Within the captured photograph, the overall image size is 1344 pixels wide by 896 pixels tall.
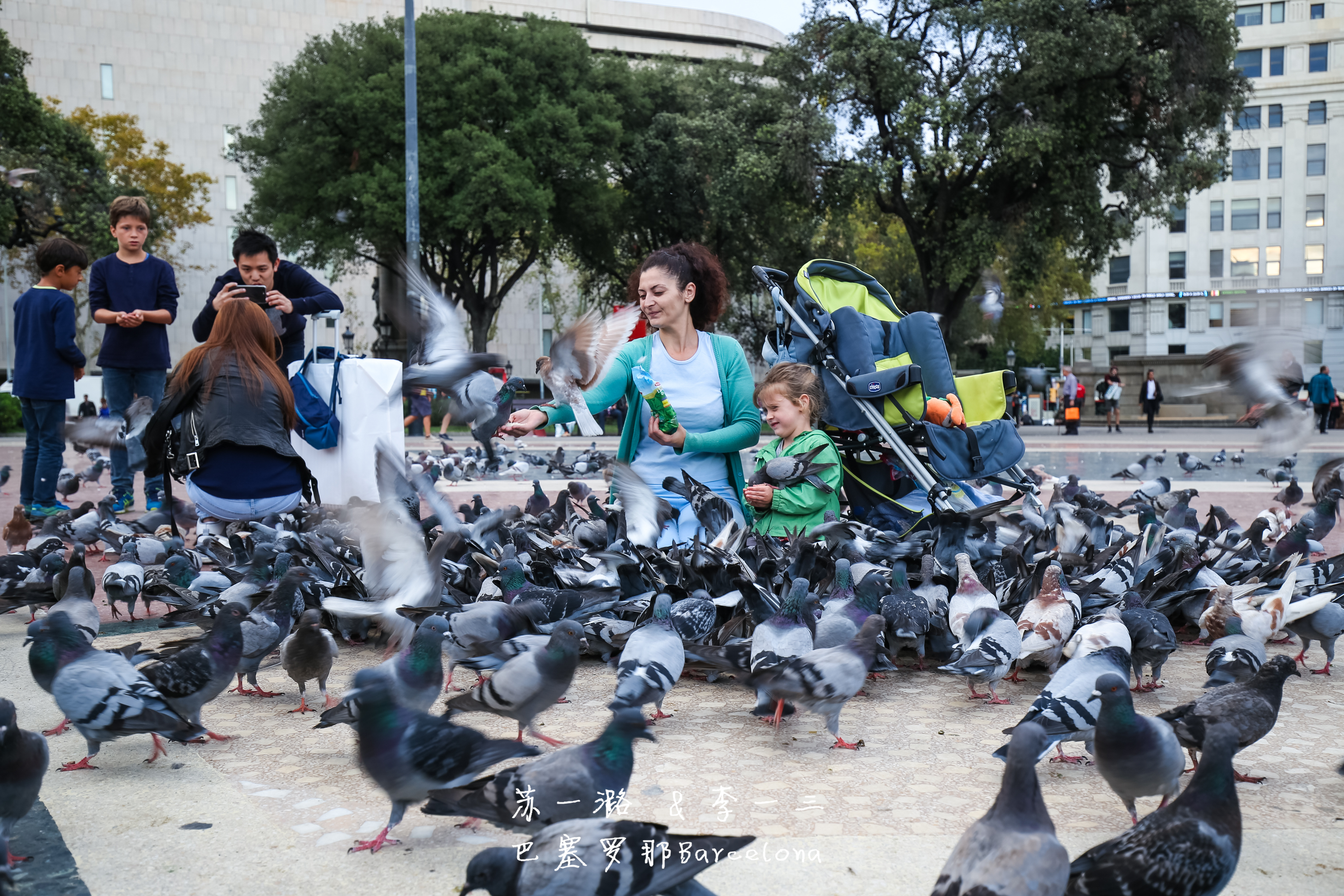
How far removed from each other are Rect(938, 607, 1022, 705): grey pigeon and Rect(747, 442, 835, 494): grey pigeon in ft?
4.26

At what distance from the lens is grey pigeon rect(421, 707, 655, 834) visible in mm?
2193

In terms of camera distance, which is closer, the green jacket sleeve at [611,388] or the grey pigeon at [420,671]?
the grey pigeon at [420,671]

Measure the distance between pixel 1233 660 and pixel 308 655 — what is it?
2.94 meters

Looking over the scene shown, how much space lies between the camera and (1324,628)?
12.5ft

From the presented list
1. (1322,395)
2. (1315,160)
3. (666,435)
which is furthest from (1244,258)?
(666,435)

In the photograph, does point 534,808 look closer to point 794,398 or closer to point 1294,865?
point 1294,865

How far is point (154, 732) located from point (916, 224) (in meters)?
23.8

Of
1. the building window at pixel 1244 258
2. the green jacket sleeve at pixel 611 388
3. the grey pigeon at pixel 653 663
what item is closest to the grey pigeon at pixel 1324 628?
the grey pigeon at pixel 653 663

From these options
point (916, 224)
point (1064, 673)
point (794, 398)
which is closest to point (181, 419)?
point (794, 398)

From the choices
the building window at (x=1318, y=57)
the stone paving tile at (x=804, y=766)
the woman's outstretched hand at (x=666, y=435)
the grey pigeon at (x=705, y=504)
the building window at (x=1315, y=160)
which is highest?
the building window at (x=1318, y=57)

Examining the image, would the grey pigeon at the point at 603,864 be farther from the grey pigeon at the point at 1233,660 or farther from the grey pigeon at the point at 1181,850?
the grey pigeon at the point at 1233,660

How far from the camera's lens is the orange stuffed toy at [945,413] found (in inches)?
211

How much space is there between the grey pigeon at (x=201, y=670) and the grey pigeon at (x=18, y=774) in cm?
61

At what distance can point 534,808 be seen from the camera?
2193 millimetres
